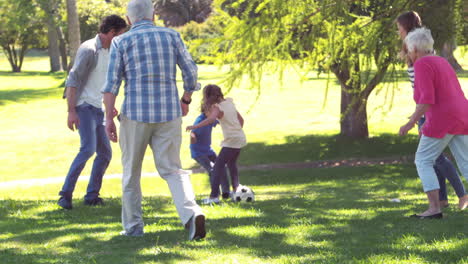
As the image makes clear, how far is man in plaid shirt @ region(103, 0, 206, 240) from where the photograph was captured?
5520 mm

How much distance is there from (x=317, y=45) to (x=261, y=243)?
6014 millimetres

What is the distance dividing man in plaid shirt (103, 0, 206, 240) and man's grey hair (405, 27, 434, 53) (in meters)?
1.85

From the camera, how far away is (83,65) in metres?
7.54

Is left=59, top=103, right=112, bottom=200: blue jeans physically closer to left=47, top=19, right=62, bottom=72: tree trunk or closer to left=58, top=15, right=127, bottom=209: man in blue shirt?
left=58, top=15, right=127, bottom=209: man in blue shirt

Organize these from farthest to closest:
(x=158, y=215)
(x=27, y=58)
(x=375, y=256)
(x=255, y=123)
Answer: (x=27, y=58) → (x=255, y=123) → (x=158, y=215) → (x=375, y=256)

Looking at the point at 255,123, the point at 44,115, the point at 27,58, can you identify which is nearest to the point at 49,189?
the point at 255,123

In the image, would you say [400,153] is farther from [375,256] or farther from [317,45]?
[375,256]

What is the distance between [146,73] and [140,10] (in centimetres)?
52

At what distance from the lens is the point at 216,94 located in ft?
27.0

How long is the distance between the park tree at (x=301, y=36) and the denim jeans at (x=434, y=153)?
391 centimetres

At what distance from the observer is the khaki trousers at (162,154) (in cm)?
557

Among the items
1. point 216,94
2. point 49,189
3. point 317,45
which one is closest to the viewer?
point 216,94

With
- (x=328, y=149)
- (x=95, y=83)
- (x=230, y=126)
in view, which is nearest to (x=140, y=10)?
(x=95, y=83)

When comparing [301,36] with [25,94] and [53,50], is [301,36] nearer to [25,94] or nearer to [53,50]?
[25,94]
